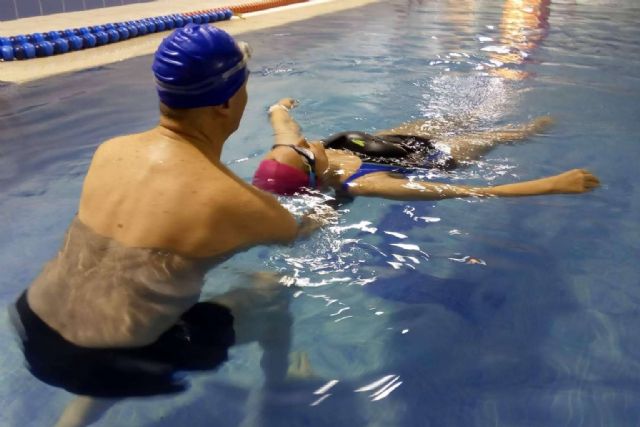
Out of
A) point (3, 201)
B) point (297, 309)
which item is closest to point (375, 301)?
point (297, 309)

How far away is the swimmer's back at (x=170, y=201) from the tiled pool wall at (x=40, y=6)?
8911mm

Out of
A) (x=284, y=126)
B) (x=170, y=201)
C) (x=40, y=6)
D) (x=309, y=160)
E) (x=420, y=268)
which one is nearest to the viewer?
(x=170, y=201)

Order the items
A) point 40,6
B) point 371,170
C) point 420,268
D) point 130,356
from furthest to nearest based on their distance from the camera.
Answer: point 40,6, point 371,170, point 420,268, point 130,356

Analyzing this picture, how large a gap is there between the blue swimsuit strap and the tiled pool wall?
817 centimetres

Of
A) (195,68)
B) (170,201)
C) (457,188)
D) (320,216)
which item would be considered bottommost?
(320,216)

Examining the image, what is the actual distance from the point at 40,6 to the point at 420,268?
937cm

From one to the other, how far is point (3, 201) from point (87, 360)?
239 centimetres

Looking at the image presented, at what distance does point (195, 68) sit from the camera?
6.34ft

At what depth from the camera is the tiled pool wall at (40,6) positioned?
9.32 m

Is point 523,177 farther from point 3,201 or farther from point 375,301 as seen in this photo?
point 3,201

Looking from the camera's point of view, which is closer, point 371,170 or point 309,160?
point 309,160

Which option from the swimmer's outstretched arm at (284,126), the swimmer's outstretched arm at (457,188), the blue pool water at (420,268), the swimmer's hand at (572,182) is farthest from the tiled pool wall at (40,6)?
the swimmer's hand at (572,182)

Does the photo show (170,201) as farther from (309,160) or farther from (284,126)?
(284,126)

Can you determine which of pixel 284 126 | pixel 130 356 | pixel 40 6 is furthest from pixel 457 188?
pixel 40 6
